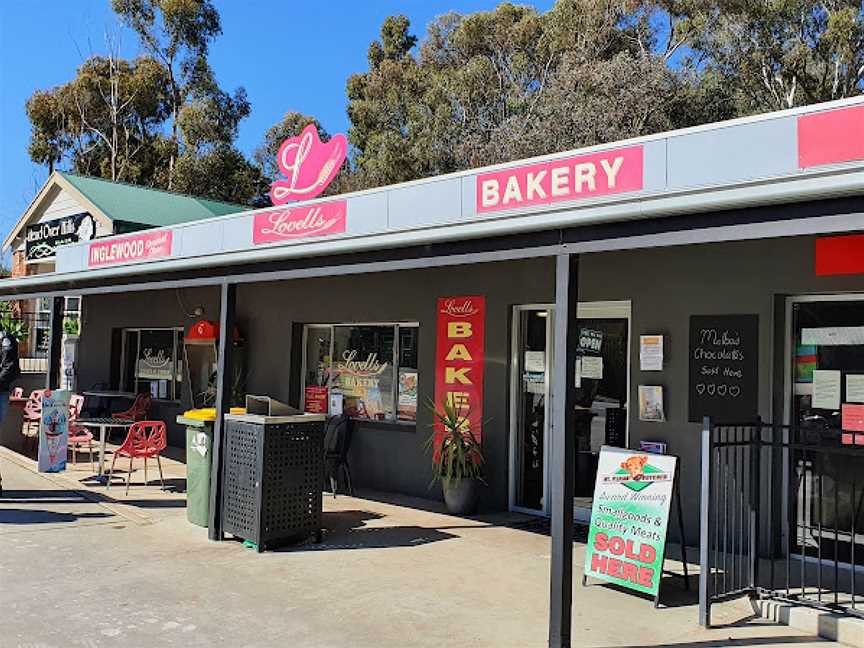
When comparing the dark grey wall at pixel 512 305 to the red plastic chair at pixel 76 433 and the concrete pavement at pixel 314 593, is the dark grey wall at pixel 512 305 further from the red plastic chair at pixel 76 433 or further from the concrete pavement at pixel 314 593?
the red plastic chair at pixel 76 433

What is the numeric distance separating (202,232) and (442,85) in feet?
79.6

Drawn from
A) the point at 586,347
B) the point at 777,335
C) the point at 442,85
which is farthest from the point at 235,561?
the point at 442,85

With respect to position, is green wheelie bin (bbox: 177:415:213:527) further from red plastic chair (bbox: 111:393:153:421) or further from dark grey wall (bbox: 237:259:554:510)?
red plastic chair (bbox: 111:393:153:421)

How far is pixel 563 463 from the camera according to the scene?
182 inches

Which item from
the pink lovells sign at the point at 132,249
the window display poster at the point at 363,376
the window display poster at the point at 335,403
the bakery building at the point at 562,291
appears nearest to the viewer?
the bakery building at the point at 562,291

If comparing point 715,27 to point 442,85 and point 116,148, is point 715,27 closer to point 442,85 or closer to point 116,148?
point 442,85

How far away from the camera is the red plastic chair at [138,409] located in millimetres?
12594

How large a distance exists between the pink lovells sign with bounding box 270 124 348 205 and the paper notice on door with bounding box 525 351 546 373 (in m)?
2.65

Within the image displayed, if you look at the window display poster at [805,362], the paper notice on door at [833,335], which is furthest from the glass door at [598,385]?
the paper notice on door at [833,335]

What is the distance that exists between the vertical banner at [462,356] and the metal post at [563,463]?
383cm

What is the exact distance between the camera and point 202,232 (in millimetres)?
8070

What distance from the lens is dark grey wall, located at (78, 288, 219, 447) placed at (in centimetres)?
1285

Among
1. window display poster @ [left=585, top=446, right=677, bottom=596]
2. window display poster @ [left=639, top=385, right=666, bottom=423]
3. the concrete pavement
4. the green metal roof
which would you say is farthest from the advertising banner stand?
the green metal roof

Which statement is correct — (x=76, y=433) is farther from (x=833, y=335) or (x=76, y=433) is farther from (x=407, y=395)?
(x=833, y=335)
